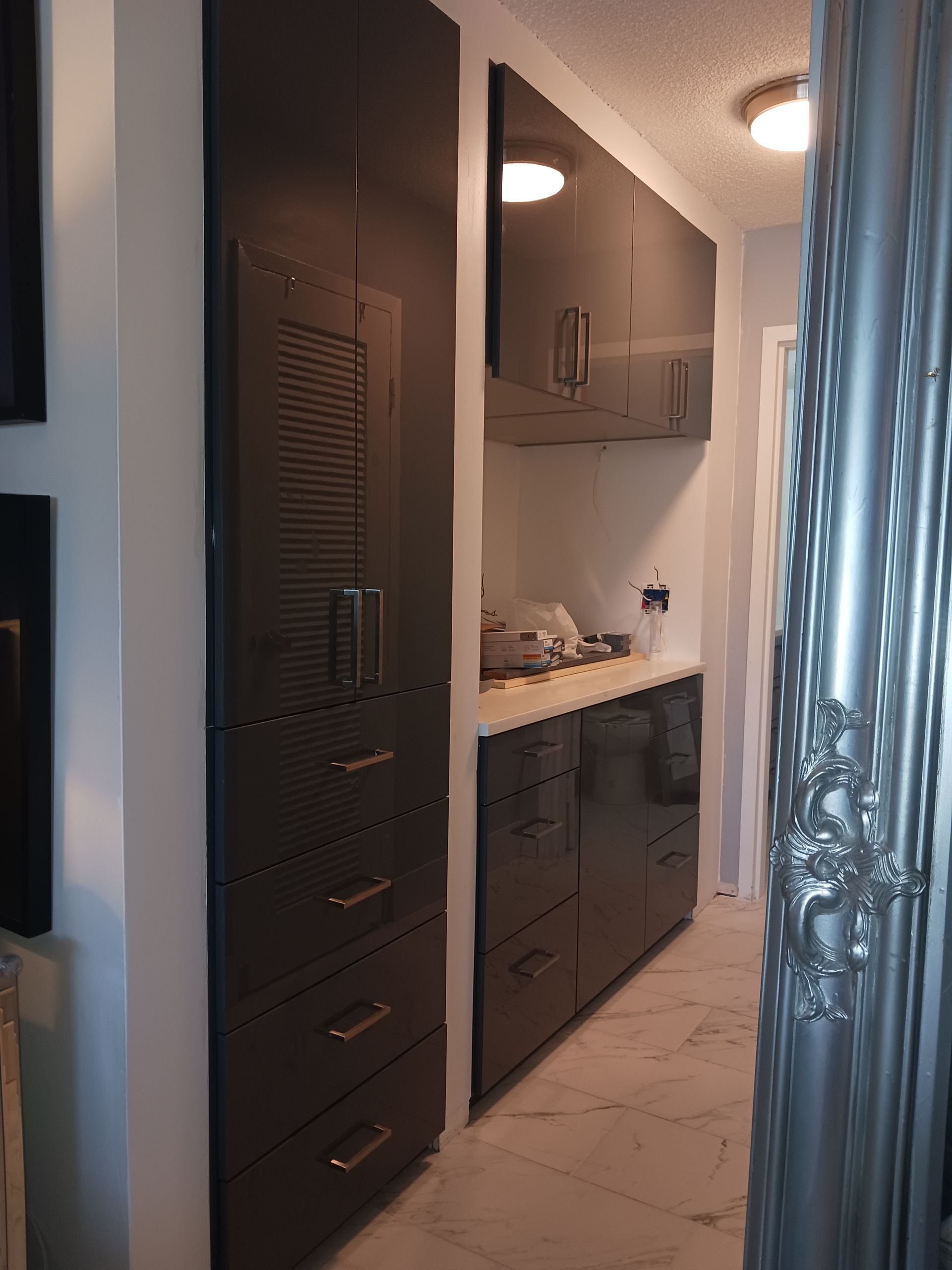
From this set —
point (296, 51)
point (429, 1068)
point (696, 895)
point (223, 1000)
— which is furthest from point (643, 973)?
point (296, 51)

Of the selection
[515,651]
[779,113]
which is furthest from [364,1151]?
[779,113]

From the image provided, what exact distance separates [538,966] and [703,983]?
0.82 m

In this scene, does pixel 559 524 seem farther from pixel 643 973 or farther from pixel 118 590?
pixel 118 590

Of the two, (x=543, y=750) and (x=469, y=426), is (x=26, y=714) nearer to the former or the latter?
(x=469, y=426)

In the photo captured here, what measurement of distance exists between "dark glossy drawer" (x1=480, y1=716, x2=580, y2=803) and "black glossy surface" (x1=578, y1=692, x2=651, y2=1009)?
0.09 m

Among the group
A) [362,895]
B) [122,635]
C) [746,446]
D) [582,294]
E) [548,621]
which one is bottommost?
[362,895]

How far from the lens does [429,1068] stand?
80.7 inches

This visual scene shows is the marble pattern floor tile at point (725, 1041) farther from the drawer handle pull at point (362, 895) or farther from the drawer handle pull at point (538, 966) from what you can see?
the drawer handle pull at point (362, 895)

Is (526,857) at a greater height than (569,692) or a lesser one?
lesser

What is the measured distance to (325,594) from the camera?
5.47 feet

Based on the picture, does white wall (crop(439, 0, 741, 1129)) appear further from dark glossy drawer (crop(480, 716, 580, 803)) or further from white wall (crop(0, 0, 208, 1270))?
white wall (crop(0, 0, 208, 1270))

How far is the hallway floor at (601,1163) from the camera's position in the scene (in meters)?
1.83

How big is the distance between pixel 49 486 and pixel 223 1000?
32.2 inches

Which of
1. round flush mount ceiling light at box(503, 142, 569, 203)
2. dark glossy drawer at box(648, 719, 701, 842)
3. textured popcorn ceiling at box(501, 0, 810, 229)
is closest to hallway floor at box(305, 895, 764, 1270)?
dark glossy drawer at box(648, 719, 701, 842)
